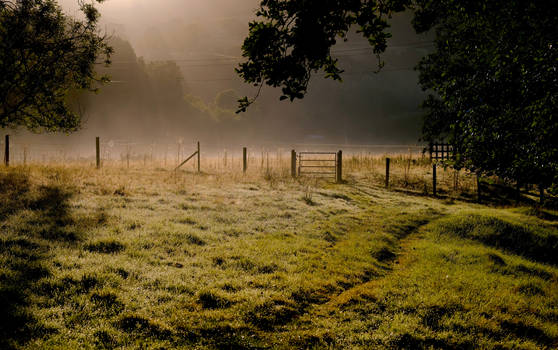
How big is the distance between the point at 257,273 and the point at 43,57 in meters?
15.9

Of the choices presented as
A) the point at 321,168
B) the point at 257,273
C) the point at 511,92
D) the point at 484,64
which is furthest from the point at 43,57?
the point at 321,168

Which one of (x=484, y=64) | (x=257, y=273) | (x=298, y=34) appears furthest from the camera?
(x=484, y=64)

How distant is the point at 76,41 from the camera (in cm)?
1784

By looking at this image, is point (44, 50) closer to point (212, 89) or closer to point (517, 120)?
point (517, 120)

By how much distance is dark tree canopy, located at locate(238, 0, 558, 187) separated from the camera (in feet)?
20.3

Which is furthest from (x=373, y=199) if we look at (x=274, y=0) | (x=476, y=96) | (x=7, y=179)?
(x=7, y=179)

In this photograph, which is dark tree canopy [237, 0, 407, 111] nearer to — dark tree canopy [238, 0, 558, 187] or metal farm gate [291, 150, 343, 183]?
dark tree canopy [238, 0, 558, 187]

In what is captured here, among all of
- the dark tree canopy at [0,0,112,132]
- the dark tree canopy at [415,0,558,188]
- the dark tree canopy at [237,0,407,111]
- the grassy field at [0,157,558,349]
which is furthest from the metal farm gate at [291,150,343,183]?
the dark tree canopy at [237,0,407,111]

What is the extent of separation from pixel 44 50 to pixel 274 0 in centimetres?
1505

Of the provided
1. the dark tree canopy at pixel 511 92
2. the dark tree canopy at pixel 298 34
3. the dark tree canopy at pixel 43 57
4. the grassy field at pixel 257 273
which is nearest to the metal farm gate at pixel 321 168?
the grassy field at pixel 257 273

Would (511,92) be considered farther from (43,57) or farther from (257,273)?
(43,57)

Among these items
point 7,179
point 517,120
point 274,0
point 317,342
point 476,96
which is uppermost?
point 274,0

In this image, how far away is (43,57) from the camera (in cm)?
1709

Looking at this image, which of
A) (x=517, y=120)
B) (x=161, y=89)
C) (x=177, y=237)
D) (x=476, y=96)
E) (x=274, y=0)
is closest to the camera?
(x=274, y=0)
